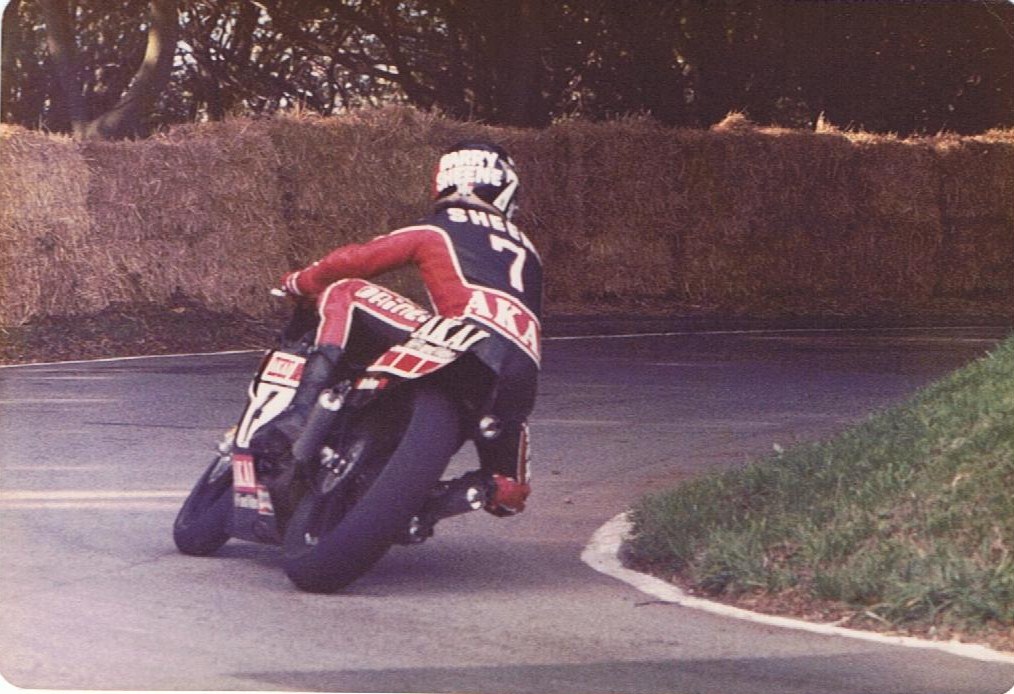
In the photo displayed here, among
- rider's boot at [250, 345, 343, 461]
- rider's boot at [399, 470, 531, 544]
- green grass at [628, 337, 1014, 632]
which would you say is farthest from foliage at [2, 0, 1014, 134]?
rider's boot at [399, 470, 531, 544]

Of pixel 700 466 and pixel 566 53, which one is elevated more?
pixel 566 53

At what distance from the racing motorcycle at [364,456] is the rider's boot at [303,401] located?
0.04m

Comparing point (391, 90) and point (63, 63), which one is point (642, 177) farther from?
point (63, 63)

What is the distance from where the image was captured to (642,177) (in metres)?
20.7

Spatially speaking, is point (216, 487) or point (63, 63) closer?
point (216, 487)

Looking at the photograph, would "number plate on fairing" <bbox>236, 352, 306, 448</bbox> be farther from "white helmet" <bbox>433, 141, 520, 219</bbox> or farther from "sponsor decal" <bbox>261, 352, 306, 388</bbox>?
"white helmet" <bbox>433, 141, 520, 219</bbox>

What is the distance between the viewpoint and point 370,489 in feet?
19.5

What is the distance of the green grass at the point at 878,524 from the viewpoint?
5.99 m

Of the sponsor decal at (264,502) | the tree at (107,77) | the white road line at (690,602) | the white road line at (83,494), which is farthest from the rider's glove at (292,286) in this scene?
the tree at (107,77)

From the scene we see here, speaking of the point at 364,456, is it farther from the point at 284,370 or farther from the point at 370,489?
the point at 284,370

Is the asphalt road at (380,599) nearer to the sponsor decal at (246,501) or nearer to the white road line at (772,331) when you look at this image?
the sponsor decal at (246,501)

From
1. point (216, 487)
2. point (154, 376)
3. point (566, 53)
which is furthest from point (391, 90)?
point (216, 487)

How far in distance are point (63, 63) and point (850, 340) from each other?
7033 millimetres

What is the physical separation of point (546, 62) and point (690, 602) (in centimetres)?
1079
